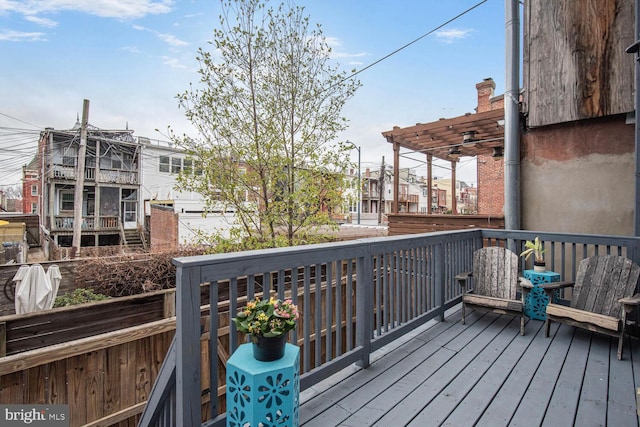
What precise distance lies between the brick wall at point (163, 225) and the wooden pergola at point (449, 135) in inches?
397

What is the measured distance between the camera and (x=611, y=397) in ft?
6.58

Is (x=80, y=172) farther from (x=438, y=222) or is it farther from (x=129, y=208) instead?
(x=438, y=222)

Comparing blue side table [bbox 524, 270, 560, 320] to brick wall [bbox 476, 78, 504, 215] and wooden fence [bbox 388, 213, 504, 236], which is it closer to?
wooden fence [bbox 388, 213, 504, 236]

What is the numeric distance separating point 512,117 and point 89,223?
2094cm

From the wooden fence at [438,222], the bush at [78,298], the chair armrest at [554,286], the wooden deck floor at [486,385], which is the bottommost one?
the bush at [78,298]

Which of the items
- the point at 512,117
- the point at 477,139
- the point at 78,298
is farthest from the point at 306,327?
the point at 477,139

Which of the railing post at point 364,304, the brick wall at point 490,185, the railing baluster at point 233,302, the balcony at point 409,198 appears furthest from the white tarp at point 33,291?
the balcony at point 409,198

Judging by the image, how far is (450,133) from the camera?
777 centimetres

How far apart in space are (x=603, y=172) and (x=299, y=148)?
14.3 ft

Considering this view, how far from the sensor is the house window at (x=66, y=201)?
698 inches

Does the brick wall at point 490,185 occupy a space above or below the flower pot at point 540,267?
above

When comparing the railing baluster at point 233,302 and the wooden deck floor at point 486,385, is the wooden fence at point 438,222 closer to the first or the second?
the wooden deck floor at point 486,385

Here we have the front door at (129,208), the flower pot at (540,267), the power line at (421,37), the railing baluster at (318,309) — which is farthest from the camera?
the front door at (129,208)

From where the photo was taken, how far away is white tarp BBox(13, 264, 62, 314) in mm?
5914
